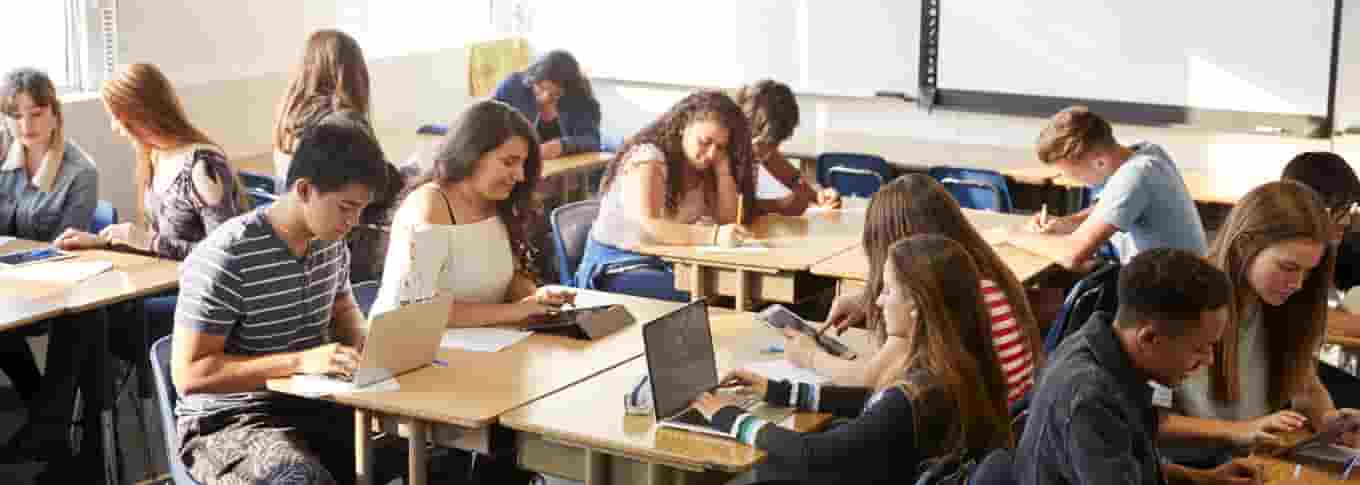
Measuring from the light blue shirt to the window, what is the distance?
4262 millimetres

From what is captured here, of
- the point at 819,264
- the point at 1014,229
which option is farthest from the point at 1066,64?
the point at 819,264

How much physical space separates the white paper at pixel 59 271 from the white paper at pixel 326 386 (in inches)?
61.7

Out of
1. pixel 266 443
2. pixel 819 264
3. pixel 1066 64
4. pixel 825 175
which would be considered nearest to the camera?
pixel 266 443

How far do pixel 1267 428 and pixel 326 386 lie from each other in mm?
2112

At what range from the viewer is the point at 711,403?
12.9 ft

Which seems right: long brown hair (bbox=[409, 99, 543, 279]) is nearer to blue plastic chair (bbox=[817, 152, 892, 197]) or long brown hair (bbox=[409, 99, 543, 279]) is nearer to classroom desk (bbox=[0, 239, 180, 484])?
classroom desk (bbox=[0, 239, 180, 484])

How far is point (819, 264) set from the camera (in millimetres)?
5730

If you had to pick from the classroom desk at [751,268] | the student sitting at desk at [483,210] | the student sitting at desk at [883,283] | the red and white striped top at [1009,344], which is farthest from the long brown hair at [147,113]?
the red and white striped top at [1009,344]

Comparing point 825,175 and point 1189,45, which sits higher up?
point 1189,45

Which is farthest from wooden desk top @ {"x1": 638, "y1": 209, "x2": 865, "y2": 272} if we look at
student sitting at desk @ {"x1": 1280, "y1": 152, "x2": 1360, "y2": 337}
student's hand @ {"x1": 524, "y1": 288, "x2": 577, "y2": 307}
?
student sitting at desk @ {"x1": 1280, "y1": 152, "x2": 1360, "y2": 337}

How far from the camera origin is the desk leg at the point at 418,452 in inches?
156

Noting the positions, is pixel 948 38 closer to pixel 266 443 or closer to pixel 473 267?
pixel 473 267

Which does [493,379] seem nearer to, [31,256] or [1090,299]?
[1090,299]

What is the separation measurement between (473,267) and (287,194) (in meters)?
0.84
